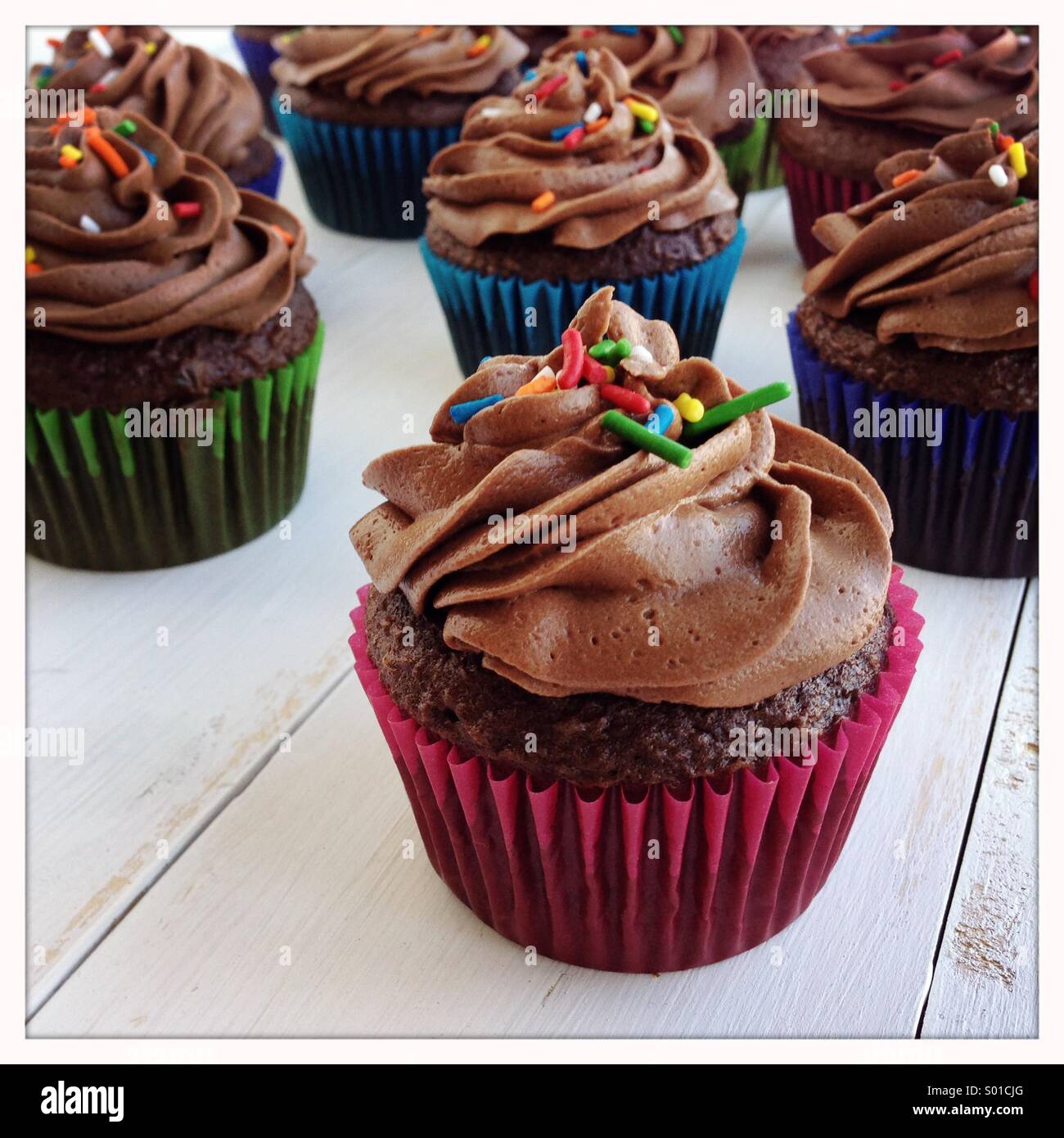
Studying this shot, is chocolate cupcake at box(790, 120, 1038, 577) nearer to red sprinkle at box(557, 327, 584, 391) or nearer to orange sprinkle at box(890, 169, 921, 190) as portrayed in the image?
orange sprinkle at box(890, 169, 921, 190)

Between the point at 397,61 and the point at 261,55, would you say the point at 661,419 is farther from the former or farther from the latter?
the point at 261,55

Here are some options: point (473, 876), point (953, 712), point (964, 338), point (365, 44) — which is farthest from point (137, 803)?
point (365, 44)

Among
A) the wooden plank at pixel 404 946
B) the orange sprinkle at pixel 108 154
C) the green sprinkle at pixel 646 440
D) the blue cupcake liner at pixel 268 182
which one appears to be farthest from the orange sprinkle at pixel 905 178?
the blue cupcake liner at pixel 268 182

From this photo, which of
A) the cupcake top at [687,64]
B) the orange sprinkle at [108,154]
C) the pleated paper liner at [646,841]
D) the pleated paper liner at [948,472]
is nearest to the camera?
the pleated paper liner at [646,841]

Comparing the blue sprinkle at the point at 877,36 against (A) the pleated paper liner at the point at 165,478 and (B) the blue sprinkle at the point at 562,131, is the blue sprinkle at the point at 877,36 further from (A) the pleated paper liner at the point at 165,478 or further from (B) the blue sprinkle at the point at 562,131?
(A) the pleated paper liner at the point at 165,478

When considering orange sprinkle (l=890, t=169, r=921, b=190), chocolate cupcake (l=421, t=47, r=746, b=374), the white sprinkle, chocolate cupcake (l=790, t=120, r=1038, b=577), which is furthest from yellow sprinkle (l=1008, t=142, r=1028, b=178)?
the white sprinkle

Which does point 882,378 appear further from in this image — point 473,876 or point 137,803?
point 137,803

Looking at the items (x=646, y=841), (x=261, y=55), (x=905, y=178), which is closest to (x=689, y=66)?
(x=905, y=178)
